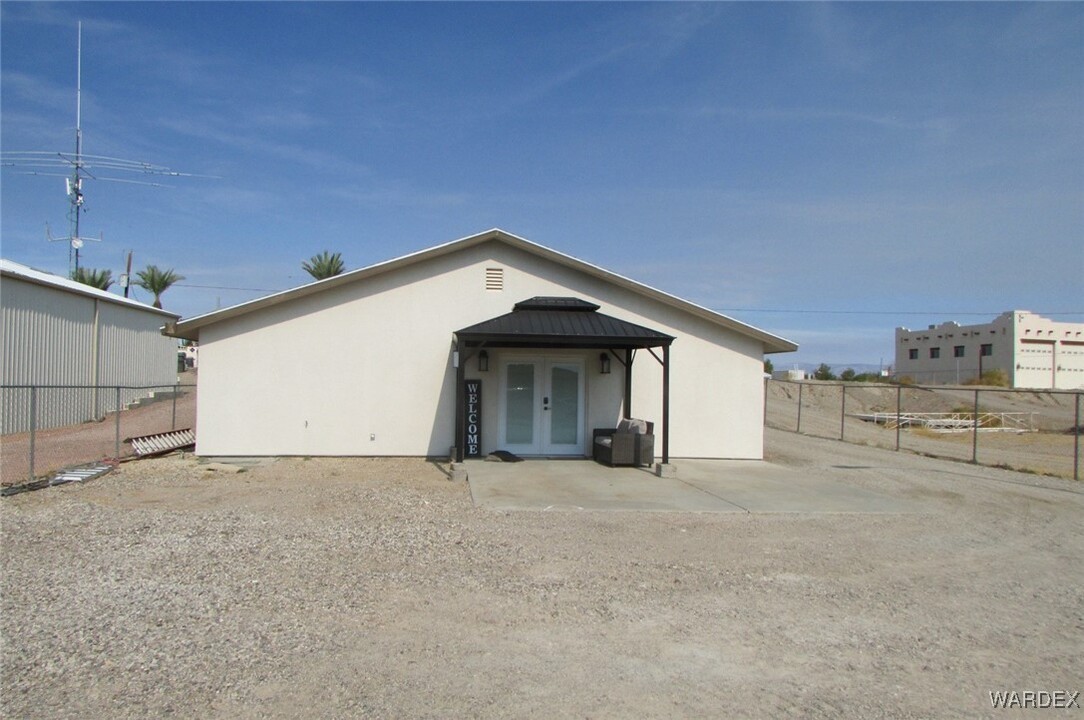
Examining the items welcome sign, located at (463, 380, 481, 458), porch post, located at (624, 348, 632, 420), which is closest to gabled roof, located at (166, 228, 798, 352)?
porch post, located at (624, 348, 632, 420)

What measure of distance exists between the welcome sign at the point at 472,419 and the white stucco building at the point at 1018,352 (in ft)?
177

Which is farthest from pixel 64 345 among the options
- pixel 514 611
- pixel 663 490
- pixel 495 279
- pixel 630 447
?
pixel 514 611

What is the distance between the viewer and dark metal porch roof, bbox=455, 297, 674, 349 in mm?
14023

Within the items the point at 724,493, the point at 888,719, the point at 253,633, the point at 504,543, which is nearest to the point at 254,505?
the point at 504,543

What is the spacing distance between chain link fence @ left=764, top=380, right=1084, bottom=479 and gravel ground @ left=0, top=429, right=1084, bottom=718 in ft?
30.4

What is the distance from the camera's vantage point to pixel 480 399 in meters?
15.4

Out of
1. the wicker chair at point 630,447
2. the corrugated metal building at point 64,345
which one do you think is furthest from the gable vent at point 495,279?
the corrugated metal building at point 64,345

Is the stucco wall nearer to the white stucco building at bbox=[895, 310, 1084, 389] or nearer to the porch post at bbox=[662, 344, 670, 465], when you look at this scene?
the porch post at bbox=[662, 344, 670, 465]

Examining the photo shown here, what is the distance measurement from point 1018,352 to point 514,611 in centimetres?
6215

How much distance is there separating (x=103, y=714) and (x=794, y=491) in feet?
35.3

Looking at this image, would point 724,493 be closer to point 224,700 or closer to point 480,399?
point 480,399

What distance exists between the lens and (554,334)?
1393 centimetres

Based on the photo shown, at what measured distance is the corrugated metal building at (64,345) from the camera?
18719mm

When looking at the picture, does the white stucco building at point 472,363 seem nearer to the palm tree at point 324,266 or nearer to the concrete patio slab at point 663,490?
the concrete patio slab at point 663,490
